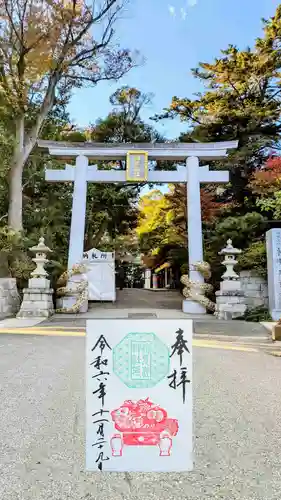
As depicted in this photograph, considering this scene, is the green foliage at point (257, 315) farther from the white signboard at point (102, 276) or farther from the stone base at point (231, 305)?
the white signboard at point (102, 276)

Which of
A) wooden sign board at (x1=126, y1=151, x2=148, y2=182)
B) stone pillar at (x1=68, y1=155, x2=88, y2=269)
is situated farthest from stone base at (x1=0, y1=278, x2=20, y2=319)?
wooden sign board at (x1=126, y1=151, x2=148, y2=182)

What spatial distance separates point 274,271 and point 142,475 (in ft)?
25.1

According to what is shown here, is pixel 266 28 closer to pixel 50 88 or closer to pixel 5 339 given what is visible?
pixel 50 88

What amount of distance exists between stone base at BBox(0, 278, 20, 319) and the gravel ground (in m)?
5.48

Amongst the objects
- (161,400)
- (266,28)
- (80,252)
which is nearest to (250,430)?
(161,400)

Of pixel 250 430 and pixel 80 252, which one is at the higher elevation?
pixel 80 252

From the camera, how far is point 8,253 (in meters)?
10.9

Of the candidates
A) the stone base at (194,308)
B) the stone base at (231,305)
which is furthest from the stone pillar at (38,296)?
the stone base at (231,305)

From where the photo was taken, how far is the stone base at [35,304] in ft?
31.1

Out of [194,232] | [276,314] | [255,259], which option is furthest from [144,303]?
[276,314]

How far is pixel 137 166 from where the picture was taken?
11297 mm

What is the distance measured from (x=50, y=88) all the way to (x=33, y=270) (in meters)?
5.93

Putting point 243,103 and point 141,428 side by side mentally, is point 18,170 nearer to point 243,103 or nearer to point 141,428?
point 243,103

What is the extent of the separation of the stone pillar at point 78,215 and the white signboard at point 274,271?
5.10 m
